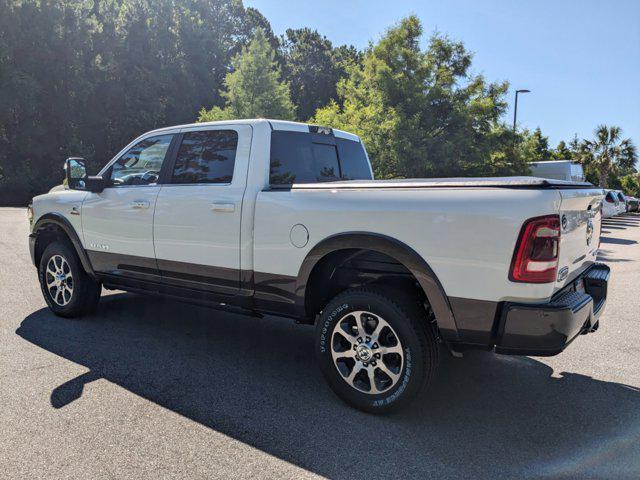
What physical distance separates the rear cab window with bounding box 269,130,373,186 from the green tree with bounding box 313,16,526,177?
9884 mm

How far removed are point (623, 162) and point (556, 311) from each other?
2062 inches

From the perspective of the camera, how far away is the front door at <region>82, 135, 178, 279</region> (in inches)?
181

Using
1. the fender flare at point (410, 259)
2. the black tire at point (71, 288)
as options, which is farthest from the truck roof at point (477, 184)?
the black tire at point (71, 288)

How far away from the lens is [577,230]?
3248 millimetres

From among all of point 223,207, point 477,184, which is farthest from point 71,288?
point 477,184

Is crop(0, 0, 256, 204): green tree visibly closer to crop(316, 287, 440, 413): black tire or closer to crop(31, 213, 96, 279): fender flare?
crop(31, 213, 96, 279): fender flare

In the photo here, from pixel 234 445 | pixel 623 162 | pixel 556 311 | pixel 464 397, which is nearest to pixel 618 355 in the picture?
pixel 464 397

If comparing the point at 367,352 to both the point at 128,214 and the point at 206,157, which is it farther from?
the point at 128,214

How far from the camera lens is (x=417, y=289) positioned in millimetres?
3463

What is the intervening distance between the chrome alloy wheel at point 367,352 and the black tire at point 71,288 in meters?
3.13

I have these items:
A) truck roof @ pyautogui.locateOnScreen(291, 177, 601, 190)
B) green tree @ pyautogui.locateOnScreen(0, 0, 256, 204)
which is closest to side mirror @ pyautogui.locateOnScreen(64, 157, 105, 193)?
truck roof @ pyautogui.locateOnScreen(291, 177, 601, 190)

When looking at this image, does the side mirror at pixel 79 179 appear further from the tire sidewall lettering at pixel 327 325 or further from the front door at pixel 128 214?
the tire sidewall lettering at pixel 327 325

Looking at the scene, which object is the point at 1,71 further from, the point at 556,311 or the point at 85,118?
the point at 556,311

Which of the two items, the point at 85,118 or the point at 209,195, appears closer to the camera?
the point at 209,195
